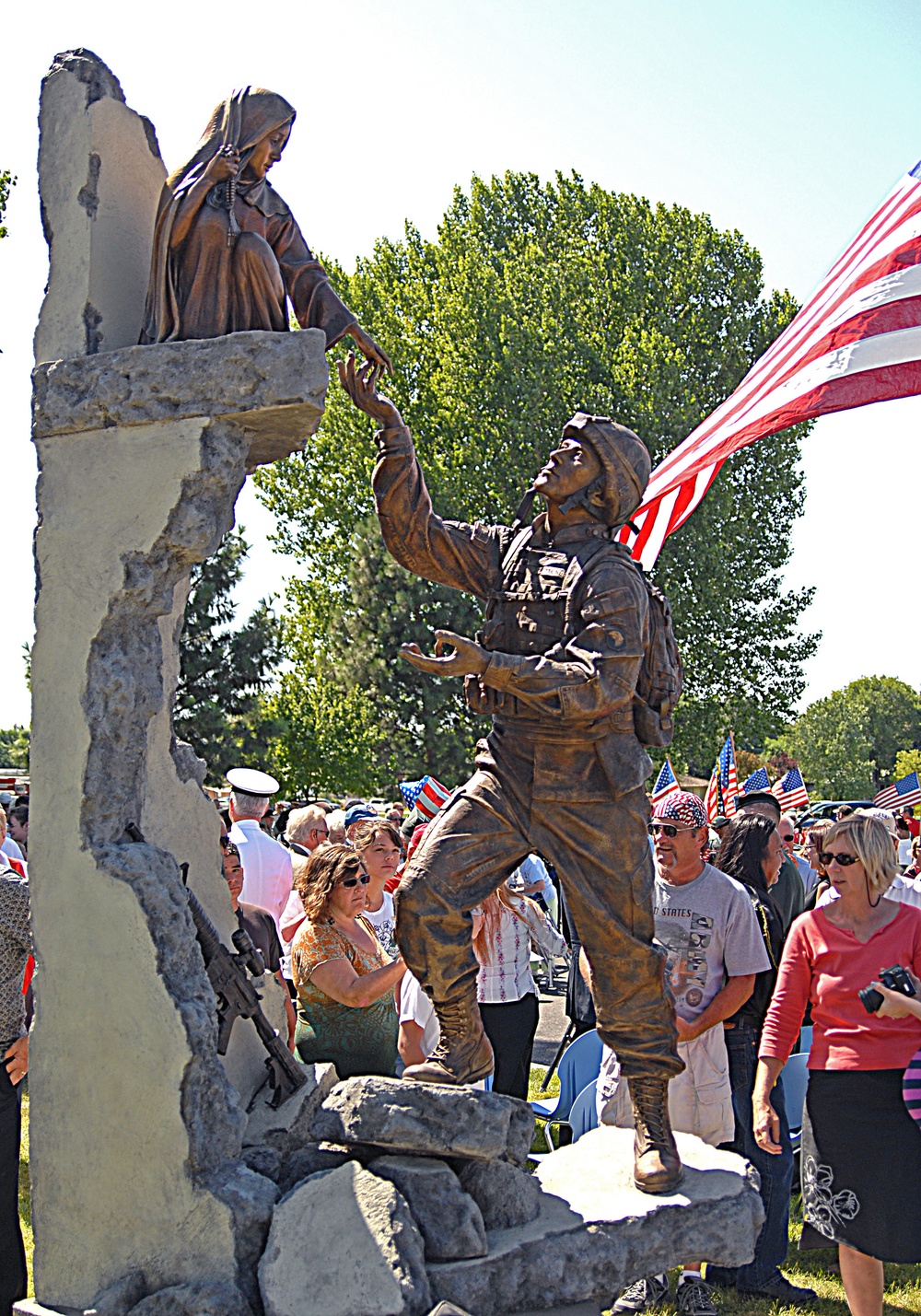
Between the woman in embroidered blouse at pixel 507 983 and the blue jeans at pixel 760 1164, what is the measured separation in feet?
4.23

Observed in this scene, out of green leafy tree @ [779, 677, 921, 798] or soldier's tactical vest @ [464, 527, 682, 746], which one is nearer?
soldier's tactical vest @ [464, 527, 682, 746]

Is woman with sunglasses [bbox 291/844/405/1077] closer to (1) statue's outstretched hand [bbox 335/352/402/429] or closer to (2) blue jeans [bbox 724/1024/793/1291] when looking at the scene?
(2) blue jeans [bbox 724/1024/793/1291]

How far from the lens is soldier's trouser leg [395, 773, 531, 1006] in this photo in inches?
148

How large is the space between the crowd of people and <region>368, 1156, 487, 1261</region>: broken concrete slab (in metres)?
0.47

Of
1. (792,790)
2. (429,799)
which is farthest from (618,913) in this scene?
(792,790)

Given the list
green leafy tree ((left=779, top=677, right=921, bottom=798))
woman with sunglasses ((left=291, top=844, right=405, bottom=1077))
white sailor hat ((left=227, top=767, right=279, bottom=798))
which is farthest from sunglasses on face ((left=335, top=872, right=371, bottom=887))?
green leafy tree ((left=779, top=677, right=921, bottom=798))

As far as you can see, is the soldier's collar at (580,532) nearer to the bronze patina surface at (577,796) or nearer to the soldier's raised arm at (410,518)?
the bronze patina surface at (577,796)

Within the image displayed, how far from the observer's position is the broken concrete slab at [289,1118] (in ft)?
12.1

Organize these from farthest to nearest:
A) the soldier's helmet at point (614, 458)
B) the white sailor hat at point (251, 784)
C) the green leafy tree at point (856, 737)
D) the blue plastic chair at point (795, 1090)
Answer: the green leafy tree at point (856, 737) < the white sailor hat at point (251, 784) < the blue plastic chair at point (795, 1090) < the soldier's helmet at point (614, 458)

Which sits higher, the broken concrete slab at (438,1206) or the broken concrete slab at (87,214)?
the broken concrete slab at (87,214)

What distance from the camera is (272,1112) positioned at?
3.87m

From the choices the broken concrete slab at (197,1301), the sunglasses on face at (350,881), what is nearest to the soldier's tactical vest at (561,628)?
the sunglasses on face at (350,881)

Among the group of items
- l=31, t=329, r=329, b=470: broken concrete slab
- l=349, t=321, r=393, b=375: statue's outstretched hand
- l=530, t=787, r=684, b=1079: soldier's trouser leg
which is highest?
l=349, t=321, r=393, b=375: statue's outstretched hand

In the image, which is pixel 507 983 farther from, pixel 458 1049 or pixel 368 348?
pixel 368 348
